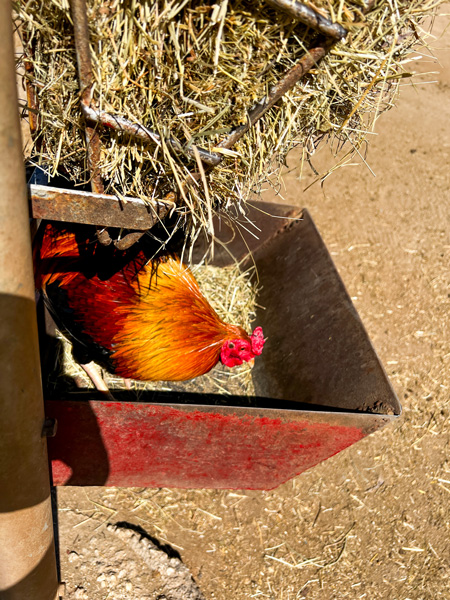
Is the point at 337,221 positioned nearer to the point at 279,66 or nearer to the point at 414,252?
the point at 414,252

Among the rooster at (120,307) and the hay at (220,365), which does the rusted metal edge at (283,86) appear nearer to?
the rooster at (120,307)

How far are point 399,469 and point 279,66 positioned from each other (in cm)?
310

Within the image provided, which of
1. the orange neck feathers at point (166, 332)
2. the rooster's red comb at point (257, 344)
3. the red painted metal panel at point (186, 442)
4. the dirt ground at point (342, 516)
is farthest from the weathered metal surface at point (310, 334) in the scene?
the dirt ground at point (342, 516)

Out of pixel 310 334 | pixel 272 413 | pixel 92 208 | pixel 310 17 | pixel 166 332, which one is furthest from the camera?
pixel 310 334

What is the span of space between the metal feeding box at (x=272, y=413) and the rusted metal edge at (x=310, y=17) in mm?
1687

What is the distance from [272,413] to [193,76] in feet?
5.39

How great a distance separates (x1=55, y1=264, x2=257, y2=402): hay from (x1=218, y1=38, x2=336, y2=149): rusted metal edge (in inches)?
79.8

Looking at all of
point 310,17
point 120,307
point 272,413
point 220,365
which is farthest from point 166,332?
point 310,17

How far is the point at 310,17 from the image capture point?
154 centimetres

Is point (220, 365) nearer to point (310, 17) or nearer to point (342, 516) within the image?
point (342, 516)

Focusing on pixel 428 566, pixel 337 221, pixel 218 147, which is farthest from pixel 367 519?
pixel 337 221

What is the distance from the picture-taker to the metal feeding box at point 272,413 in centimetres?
245

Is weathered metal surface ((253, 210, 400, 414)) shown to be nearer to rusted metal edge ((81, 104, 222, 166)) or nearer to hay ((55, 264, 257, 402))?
hay ((55, 264, 257, 402))

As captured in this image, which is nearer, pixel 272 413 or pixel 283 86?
pixel 283 86
